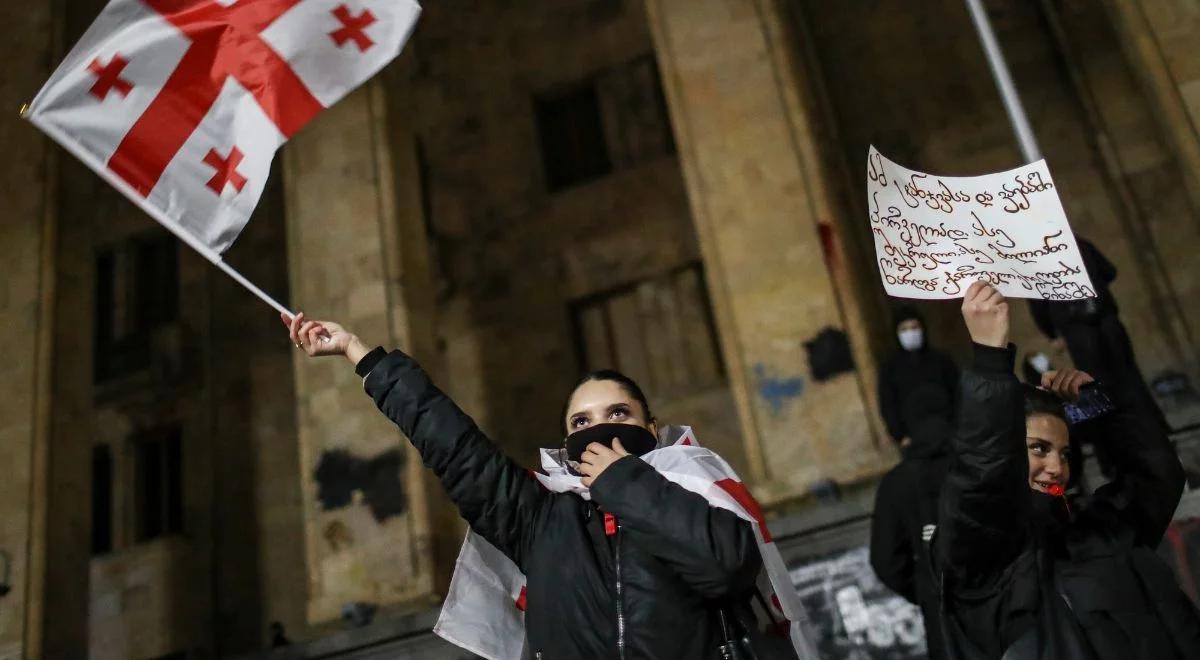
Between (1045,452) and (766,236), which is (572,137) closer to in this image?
(766,236)

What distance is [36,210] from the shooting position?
10242mm

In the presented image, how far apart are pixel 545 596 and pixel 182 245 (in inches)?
557

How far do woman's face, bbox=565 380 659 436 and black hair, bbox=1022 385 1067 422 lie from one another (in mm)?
1201

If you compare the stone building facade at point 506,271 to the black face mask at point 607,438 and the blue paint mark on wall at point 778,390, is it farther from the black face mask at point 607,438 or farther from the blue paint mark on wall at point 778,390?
the black face mask at point 607,438

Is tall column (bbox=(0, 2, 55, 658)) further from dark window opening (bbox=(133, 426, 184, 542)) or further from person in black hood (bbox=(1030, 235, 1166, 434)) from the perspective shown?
person in black hood (bbox=(1030, 235, 1166, 434))

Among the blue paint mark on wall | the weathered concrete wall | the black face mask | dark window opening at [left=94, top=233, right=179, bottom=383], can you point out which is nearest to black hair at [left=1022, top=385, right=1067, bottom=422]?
the black face mask

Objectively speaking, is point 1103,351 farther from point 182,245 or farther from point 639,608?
point 182,245

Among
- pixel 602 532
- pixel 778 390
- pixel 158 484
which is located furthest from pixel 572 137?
pixel 602 532

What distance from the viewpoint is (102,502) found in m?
13.6

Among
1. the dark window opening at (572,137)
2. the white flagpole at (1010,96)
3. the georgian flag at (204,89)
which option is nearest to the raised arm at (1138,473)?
the white flagpole at (1010,96)

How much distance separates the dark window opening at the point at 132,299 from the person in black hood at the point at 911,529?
12.5 metres

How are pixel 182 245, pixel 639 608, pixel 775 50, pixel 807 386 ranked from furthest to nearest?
pixel 182 245 < pixel 775 50 < pixel 807 386 < pixel 639 608

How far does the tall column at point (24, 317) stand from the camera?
339 inches

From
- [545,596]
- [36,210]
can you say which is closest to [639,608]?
[545,596]
